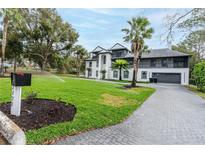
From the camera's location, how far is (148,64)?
34.1 metres

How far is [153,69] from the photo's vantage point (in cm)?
3316

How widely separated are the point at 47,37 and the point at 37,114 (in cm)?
2468

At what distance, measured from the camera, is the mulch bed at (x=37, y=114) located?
500 centimetres

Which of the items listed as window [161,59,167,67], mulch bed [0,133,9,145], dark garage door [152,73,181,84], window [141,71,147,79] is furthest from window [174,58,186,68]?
mulch bed [0,133,9,145]

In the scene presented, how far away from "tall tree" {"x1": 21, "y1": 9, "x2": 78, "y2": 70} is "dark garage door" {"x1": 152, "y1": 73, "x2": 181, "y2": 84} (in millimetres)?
13601

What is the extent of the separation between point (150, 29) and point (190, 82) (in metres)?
15.1

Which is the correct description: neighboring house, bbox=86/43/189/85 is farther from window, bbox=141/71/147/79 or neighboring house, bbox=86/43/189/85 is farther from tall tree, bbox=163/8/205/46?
tall tree, bbox=163/8/205/46

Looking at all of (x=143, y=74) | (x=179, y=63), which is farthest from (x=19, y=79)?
(x=143, y=74)

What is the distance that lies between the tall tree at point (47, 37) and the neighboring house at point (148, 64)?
29.9 feet

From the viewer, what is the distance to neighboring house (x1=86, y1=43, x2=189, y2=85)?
30.3m

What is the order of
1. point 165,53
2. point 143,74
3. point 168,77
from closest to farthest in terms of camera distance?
point 168,77
point 165,53
point 143,74

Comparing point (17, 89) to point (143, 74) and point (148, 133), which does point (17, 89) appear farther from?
point (143, 74)
